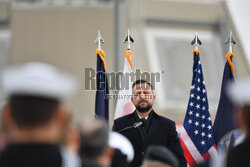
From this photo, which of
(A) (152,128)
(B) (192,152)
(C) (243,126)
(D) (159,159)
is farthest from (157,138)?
(C) (243,126)

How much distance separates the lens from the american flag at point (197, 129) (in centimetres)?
432

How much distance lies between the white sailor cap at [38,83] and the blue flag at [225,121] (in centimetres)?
300

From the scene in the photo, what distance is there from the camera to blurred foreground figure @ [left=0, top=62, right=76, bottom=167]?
1.48 m

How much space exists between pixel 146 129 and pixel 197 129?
876 millimetres

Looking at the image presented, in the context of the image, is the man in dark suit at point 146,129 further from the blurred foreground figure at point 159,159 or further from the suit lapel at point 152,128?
the blurred foreground figure at point 159,159

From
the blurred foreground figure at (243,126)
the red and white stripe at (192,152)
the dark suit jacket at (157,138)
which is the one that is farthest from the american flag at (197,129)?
the blurred foreground figure at (243,126)

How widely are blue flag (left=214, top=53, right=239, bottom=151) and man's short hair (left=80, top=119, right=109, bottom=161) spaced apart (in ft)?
9.09

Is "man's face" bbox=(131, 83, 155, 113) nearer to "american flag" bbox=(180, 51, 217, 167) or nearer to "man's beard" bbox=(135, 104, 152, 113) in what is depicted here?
"man's beard" bbox=(135, 104, 152, 113)

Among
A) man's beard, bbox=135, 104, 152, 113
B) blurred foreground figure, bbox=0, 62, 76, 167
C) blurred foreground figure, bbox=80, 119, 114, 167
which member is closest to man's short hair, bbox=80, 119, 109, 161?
blurred foreground figure, bbox=80, 119, 114, 167

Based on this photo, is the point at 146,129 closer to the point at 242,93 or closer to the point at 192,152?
the point at 192,152

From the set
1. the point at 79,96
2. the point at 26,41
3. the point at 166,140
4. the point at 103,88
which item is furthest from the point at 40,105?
the point at 26,41

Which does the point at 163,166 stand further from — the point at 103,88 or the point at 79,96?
the point at 79,96

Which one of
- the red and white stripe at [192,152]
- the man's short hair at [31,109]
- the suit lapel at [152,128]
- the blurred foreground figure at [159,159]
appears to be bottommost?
the red and white stripe at [192,152]

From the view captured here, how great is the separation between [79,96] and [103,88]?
3046 mm
